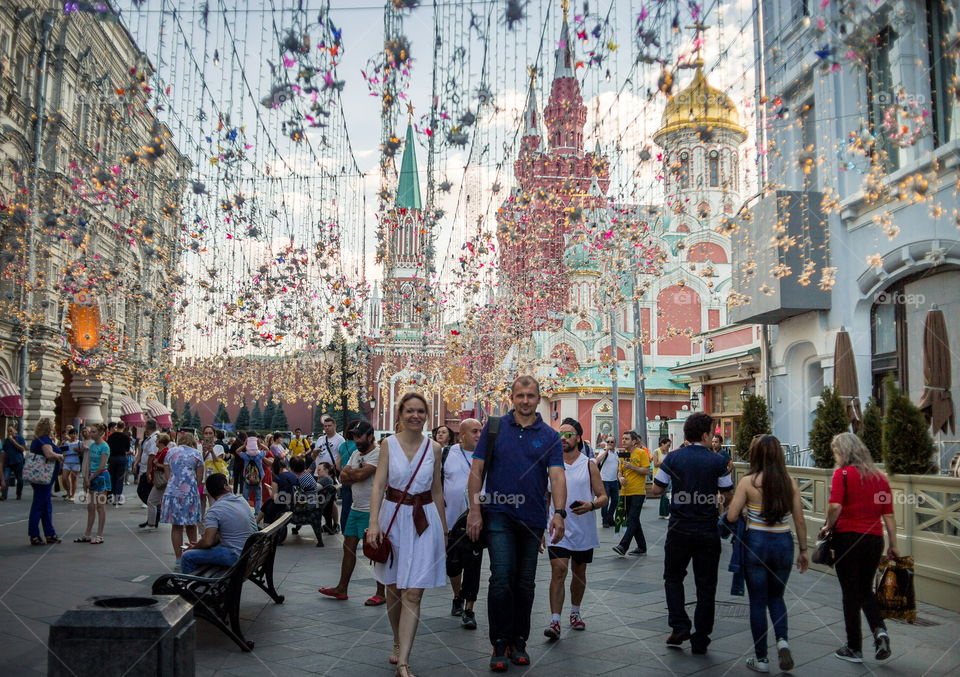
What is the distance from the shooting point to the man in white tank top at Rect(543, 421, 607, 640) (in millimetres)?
6738

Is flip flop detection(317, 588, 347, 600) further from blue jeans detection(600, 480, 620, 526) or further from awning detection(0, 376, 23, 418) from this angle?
awning detection(0, 376, 23, 418)

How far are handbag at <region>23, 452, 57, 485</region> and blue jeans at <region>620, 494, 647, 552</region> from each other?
26.3 ft

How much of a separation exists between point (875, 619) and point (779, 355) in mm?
13591

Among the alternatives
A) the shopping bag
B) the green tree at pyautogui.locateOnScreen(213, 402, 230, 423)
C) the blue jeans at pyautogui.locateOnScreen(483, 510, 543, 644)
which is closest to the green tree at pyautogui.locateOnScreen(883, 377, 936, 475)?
the shopping bag

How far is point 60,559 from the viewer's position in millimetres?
10430

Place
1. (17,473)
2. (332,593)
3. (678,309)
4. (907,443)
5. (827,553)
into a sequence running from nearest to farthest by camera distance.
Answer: (827,553) < (332,593) < (907,443) < (17,473) < (678,309)

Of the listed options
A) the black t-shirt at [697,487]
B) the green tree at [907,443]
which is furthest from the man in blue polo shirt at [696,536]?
the green tree at [907,443]

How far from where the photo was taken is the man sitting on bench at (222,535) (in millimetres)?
7127

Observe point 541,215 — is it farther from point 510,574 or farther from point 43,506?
point 510,574

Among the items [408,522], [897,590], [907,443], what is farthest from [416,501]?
[907,443]

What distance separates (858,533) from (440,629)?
332cm

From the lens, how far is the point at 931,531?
28.4 ft

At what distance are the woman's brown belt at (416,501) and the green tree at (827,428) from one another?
861cm

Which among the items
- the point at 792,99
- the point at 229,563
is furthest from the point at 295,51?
the point at 792,99
